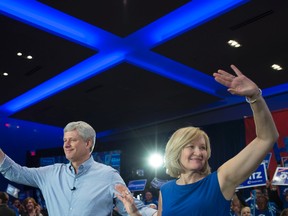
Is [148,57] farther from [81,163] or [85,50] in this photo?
[81,163]

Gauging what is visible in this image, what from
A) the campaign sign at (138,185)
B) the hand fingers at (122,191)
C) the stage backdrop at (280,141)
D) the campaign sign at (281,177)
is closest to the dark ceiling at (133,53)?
the stage backdrop at (280,141)

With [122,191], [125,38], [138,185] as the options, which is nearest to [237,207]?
[125,38]

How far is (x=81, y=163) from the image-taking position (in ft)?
7.37

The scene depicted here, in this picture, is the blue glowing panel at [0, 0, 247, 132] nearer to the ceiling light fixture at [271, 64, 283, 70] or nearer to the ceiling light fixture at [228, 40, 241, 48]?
the ceiling light fixture at [228, 40, 241, 48]

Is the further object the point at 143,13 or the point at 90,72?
the point at 90,72

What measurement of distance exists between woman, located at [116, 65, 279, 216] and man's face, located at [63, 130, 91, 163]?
0.75 metres

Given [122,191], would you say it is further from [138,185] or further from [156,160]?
[156,160]

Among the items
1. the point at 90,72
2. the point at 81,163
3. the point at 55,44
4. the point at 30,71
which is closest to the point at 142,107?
the point at 90,72

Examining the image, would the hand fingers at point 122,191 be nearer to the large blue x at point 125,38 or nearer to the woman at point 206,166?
the woman at point 206,166

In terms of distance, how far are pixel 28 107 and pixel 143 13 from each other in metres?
5.93

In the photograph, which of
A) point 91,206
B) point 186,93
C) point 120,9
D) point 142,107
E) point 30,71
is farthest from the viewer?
point 142,107

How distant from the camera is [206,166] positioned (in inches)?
59.3

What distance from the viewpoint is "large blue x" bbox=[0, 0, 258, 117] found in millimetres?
6055

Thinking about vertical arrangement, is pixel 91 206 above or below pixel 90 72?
below
